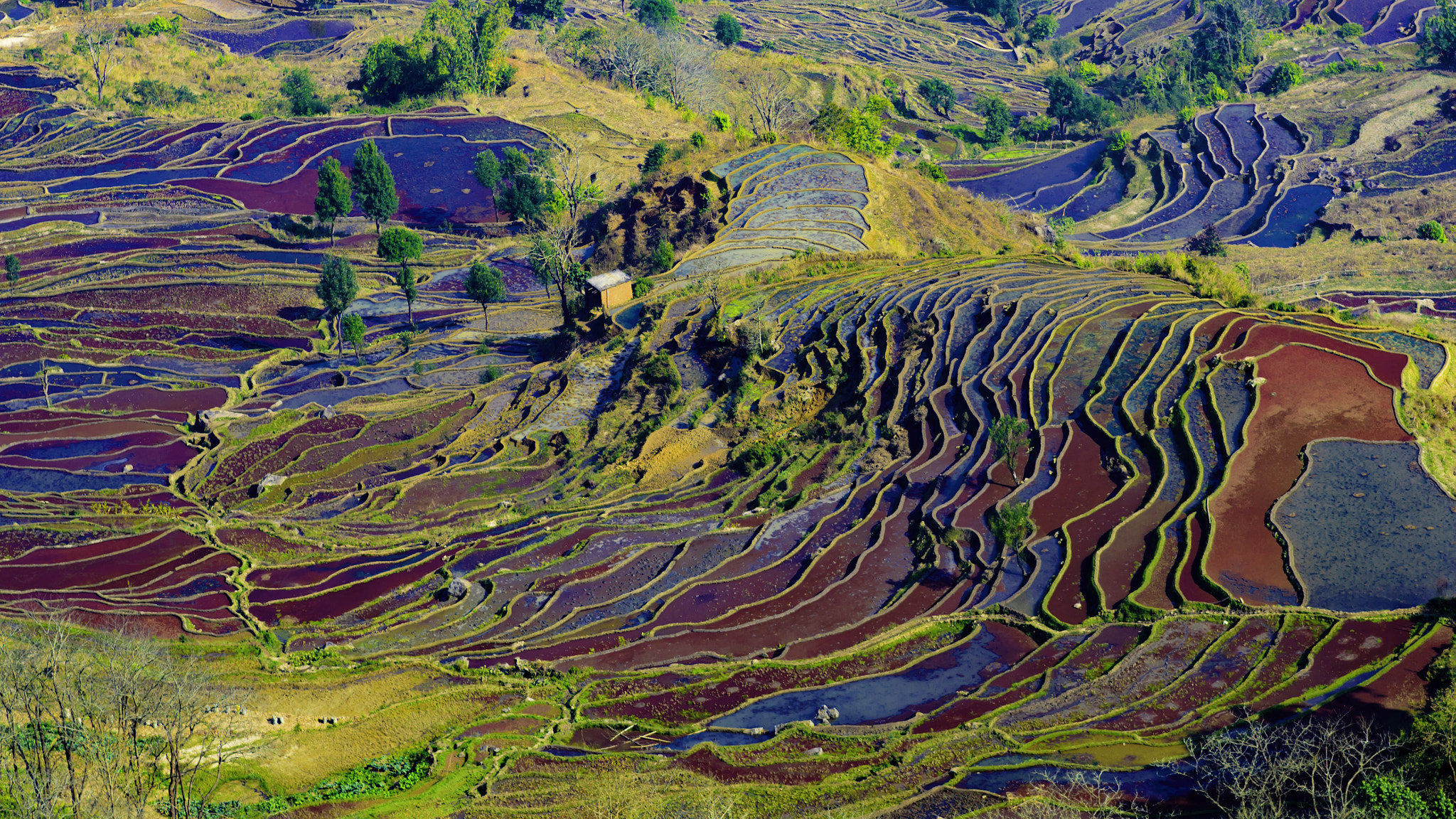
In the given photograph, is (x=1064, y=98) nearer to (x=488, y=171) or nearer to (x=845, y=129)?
(x=845, y=129)

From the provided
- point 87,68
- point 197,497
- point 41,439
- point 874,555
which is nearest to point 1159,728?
point 874,555

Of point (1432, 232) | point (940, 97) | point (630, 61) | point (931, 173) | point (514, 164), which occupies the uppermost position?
point (931, 173)

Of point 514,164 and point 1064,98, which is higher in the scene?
point 1064,98

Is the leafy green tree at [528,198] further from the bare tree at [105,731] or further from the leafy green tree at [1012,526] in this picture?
the bare tree at [105,731]

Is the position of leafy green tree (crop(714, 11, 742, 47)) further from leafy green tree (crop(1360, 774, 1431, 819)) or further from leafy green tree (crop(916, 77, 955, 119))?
leafy green tree (crop(1360, 774, 1431, 819))

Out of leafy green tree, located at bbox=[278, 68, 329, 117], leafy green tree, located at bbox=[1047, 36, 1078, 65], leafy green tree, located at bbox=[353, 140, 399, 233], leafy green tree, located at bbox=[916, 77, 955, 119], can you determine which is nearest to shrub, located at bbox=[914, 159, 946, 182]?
leafy green tree, located at bbox=[353, 140, 399, 233]

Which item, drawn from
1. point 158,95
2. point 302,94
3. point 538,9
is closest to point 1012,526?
point 302,94

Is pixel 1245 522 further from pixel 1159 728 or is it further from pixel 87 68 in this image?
pixel 87 68
